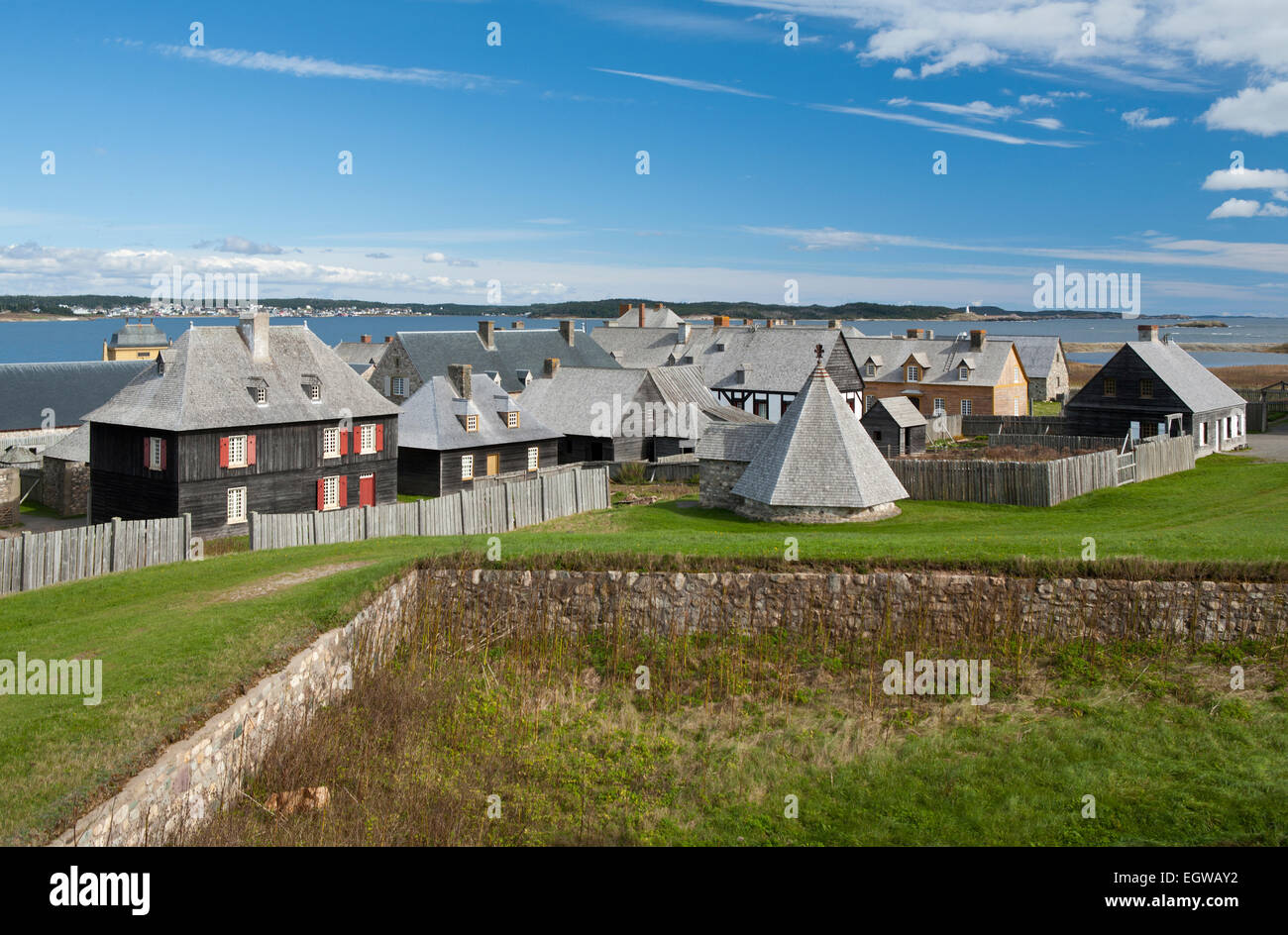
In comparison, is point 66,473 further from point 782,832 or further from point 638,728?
point 782,832

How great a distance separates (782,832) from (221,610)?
1096 cm

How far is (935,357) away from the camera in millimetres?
73688

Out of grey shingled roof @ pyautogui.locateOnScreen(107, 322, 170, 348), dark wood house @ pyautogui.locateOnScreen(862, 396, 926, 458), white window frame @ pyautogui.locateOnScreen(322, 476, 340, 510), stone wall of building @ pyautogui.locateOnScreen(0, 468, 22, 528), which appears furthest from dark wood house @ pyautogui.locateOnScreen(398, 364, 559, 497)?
grey shingled roof @ pyautogui.locateOnScreen(107, 322, 170, 348)

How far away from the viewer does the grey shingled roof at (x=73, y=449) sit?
1688 inches

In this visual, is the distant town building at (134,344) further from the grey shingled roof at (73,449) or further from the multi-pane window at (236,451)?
the multi-pane window at (236,451)

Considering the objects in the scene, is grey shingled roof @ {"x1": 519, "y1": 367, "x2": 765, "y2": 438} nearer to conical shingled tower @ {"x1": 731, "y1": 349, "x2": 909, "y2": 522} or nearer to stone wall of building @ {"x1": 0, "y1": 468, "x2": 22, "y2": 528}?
conical shingled tower @ {"x1": 731, "y1": 349, "x2": 909, "y2": 522}

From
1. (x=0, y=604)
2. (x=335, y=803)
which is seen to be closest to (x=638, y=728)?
(x=335, y=803)

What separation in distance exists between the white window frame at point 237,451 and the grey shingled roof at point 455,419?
8297mm

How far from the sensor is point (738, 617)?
19.6m

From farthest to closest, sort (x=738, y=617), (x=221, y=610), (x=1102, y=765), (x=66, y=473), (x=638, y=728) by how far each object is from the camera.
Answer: (x=66, y=473), (x=738, y=617), (x=221, y=610), (x=638, y=728), (x=1102, y=765)

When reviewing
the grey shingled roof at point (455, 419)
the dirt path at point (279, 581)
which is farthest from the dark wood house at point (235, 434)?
the dirt path at point (279, 581)

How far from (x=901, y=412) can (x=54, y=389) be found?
44.2 metres

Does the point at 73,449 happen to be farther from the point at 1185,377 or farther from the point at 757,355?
the point at 1185,377

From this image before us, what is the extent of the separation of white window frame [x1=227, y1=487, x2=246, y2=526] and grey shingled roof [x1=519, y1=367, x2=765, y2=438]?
18.4 meters
